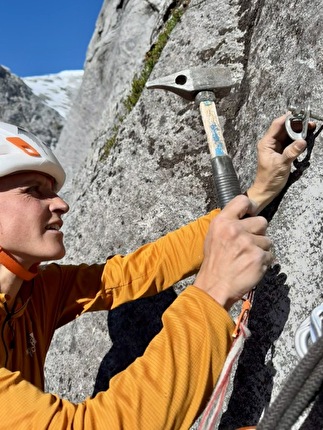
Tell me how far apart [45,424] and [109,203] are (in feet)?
11.6

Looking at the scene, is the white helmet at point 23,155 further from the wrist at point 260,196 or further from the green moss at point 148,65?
the green moss at point 148,65

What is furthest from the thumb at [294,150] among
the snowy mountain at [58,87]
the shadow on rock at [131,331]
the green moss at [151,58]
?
the snowy mountain at [58,87]

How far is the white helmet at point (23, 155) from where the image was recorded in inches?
129

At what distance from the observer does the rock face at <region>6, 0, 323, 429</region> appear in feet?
10.1

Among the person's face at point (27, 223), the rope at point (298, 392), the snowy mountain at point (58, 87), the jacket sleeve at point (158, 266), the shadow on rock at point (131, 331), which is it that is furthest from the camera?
the snowy mountain at point (58, 87)

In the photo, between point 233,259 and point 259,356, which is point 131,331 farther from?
point 233,259

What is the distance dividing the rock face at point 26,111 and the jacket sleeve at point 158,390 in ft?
84.9

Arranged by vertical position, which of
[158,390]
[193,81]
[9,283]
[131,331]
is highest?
[193,81]

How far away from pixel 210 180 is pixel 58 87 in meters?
32.5

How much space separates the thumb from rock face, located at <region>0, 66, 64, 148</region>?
2496 centimetres

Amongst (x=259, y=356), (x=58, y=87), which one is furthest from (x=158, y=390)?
(x=58, y=87)

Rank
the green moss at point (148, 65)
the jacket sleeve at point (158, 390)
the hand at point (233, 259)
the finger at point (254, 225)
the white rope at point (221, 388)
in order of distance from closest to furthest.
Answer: the jacket sleeve at point (158, 390), the hand at point (233, 259), the finger at point (254, 225), the white rope at point (221, 388), the green moss at point (148, 65)

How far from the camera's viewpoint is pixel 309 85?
3408 mm

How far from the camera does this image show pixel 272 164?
10.9 ft
